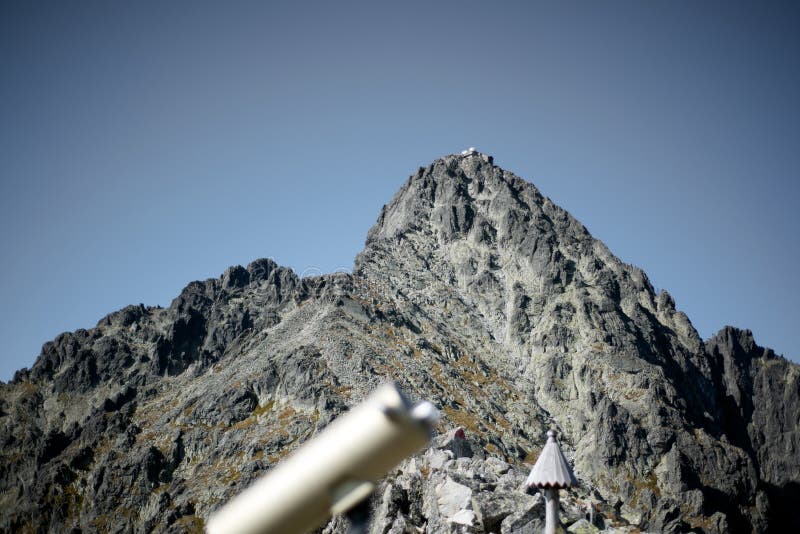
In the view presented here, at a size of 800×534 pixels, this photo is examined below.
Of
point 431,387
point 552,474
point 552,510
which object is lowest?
point 552,510

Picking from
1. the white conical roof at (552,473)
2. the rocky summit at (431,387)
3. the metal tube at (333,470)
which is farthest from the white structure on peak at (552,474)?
the rocky summit at (431,387)

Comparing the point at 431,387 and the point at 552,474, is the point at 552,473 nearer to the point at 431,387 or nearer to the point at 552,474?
the point at 552,474

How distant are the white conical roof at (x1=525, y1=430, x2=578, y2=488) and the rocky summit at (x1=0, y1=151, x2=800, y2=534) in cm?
5774

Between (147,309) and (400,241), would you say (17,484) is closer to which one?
(147,309)

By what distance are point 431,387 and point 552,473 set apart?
105 metres

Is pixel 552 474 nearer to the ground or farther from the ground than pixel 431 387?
nearer to the ground

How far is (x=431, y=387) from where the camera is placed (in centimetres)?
12156

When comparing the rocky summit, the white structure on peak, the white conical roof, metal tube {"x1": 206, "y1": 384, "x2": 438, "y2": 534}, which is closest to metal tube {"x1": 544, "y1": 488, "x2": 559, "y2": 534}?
the white structure on peak

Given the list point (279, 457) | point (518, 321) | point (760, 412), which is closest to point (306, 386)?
point (279, 457)

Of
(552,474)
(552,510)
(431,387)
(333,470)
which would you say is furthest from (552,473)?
(431,387)

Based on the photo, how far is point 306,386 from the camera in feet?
385

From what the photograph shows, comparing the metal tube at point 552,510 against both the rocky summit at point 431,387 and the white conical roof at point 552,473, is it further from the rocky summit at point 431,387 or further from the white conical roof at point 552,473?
the rocky summit at point 431,387

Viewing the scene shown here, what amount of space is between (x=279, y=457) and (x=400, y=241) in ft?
335

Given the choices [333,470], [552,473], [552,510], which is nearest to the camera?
[333,470]
